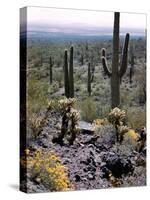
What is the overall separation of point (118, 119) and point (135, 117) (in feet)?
0.73

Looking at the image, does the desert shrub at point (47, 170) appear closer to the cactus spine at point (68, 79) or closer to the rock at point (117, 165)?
the rock at point (117, 165)

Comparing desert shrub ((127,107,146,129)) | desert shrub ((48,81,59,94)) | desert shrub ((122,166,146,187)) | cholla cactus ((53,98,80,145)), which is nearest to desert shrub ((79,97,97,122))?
cholla cactus ((53,98,80,145))

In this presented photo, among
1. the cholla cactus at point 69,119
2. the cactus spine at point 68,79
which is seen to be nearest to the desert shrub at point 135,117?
the cholla cactus at point 69,119

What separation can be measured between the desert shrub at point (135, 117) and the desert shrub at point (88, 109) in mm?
477

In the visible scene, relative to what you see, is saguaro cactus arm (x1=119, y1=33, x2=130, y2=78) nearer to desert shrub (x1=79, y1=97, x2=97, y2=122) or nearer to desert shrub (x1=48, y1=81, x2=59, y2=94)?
desert shrub (x1=79, y1=97, x2=97, y2=122)

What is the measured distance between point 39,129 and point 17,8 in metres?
1.39

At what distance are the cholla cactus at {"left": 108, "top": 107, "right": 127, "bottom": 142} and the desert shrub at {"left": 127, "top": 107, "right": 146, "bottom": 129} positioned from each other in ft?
0.25

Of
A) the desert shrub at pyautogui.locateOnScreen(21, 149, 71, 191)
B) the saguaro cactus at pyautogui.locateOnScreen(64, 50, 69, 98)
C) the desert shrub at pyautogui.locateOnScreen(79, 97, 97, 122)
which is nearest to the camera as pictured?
the desert shrub at pyautogui.locateOnScreen(21, 149, 71, 191)

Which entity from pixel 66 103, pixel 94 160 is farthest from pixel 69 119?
pixel 94 160

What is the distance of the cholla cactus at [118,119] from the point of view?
8.34m

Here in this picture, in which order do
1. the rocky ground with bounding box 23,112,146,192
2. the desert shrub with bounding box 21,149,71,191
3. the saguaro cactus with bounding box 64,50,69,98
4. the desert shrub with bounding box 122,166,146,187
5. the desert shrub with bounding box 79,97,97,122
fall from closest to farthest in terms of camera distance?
1. the desert shrub with bounding box 21,149,71,191
2. the rocky ground with bounding box 23,112,146,192
3. the saguaro cactus with bounding box 64,50,69,98
4. the desert shrub with bounding box 79,97,97,122
5. the desert shrub with bounding box 122,166,146,187

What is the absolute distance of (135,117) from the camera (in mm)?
8453

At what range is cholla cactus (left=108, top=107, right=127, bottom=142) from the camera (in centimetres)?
834

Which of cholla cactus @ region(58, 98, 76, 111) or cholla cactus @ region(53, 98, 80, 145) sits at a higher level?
cholla cactus @ region(58, 98, 76, 111)
